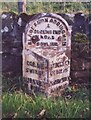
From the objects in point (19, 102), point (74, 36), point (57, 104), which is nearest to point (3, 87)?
point (19, 102)

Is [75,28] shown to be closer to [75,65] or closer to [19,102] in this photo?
[75,65]

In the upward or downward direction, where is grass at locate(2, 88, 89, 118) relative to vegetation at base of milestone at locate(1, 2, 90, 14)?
downward

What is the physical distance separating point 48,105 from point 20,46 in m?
0.74

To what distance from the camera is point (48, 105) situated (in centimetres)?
537

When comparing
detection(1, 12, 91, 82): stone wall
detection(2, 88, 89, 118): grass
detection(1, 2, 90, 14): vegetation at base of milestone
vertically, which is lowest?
detection(2, 88, 89, 118): grass

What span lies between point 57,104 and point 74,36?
0.79 meters

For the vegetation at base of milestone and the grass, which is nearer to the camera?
the vegetation at base of milestone

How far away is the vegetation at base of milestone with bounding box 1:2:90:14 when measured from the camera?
5262 mm

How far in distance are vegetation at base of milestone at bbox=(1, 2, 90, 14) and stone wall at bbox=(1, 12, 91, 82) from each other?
0.20ft

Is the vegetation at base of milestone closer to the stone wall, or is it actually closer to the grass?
the stone wall

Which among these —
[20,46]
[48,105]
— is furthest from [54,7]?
[48,105]

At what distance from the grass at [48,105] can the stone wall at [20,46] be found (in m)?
0.23

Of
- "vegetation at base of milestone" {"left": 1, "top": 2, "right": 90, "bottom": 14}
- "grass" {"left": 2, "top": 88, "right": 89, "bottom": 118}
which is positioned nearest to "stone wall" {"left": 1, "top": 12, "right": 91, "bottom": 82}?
"vegetation at base of milestone" {"left": 1, "top": 2, "right": 90, "bottom": 14}

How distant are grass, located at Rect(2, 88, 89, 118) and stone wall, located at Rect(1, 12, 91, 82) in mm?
227
